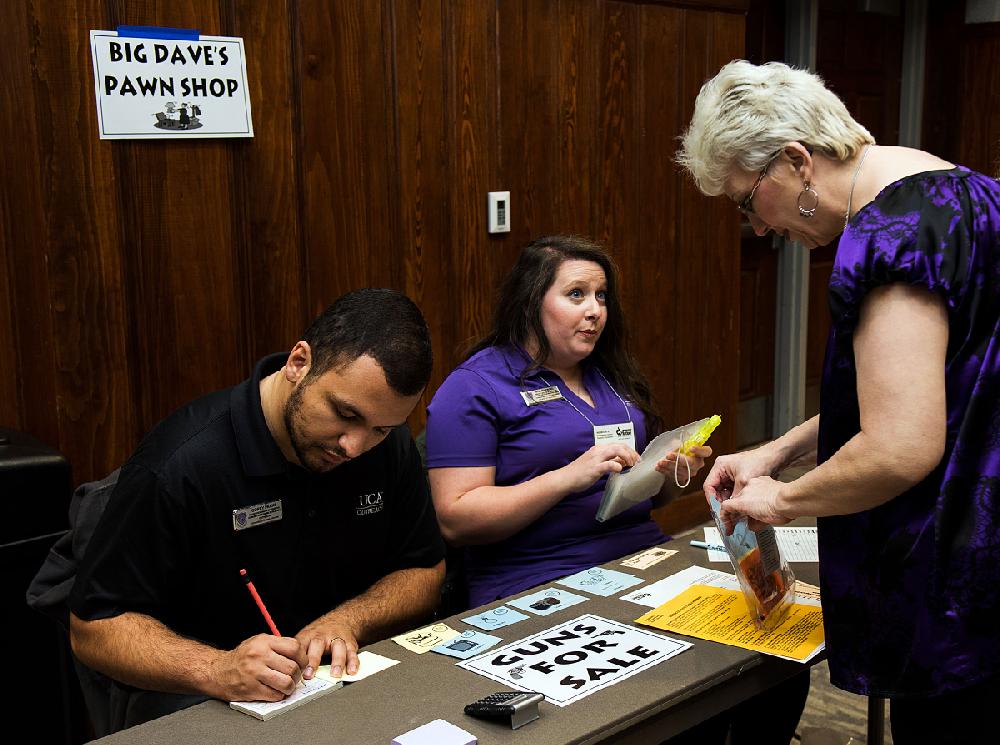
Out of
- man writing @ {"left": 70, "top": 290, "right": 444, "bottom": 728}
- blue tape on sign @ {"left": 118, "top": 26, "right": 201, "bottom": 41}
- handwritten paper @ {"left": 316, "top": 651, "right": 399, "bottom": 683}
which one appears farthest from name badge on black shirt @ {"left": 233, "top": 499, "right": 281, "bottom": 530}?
blue tape on sign @ {"left": 118, "top": 26, "right": 201, "bottom": 41}

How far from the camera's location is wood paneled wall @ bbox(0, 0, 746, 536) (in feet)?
8.43

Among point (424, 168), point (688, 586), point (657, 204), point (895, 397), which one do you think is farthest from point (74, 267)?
point (657, 204)

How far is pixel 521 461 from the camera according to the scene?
2361mm

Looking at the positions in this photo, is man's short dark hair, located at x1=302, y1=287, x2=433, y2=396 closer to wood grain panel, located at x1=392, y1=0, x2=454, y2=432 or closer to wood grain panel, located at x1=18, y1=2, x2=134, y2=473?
wood grain panel, located at x1=18, y1=2, x2=134, y2=473

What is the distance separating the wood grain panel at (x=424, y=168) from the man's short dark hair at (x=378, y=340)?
4.90ft

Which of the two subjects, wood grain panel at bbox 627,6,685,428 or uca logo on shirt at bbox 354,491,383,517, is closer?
uca logo on shirt at bbox 354,491,383,517

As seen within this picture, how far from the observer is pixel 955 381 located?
1404 millimetres

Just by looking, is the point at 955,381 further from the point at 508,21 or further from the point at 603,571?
the point at 508,21

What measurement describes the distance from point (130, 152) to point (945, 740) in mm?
2319

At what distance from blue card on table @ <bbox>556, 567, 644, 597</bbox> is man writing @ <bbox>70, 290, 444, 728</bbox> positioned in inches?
13.9

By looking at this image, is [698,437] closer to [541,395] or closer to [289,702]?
[541,395]

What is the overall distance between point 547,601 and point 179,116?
1.70m

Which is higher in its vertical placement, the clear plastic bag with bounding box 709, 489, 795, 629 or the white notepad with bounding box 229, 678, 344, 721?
the clear plastic bag with bounding box 709, 489, 795, 629

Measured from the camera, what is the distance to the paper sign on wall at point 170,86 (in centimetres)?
260
